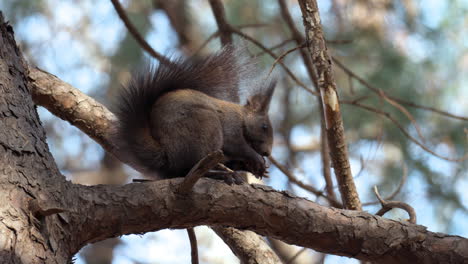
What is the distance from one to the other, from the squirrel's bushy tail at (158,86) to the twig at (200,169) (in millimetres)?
367

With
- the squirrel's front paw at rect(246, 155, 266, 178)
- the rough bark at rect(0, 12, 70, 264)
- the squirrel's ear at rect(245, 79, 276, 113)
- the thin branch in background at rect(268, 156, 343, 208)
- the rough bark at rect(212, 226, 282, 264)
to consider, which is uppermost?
the squirrel's ear at rect(245, 79, 276, 113)

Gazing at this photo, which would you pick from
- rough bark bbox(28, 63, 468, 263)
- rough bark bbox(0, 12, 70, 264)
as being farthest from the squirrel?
rough bark bbox(0, 12, 70, 264)

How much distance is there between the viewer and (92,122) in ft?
7.04

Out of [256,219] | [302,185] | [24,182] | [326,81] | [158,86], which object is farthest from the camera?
[302,185]

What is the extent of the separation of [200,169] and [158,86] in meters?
0.64

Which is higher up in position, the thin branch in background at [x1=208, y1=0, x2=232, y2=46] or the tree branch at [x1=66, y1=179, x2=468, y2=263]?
the thin branch in background at [x1=208, y1=0, x2=232, y2=46]

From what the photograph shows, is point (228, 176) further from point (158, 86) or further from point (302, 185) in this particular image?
point (302, 185)

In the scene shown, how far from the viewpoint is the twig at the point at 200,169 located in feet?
4.20

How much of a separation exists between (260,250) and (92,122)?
30.8 inches

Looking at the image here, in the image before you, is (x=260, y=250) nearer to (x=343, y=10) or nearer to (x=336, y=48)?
(x=336, y=48)

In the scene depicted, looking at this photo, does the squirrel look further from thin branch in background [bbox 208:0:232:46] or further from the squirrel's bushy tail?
thin branch in background [bbox 208:0:232:46]

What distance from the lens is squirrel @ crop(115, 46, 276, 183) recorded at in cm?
178

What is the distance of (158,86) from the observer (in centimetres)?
192

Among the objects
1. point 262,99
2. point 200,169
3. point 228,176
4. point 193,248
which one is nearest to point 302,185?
point 262,99
